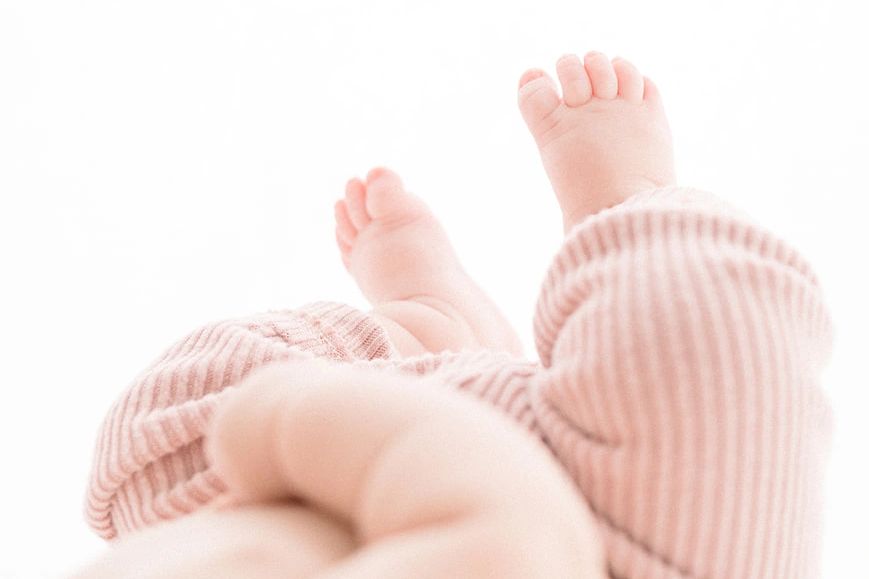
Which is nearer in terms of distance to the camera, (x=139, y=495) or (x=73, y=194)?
(x=139, y=495)

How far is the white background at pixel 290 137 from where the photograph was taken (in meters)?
1.01

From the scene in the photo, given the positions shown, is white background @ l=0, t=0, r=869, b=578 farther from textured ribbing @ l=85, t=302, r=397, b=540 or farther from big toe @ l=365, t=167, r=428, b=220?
textured ribbing @ l=85, t=302, r=397, b=540

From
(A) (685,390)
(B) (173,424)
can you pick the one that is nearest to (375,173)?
(B) (173,424)

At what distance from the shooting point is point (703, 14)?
40.4 inches

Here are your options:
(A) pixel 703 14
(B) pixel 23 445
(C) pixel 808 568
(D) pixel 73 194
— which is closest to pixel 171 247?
(D) pixel 73 194

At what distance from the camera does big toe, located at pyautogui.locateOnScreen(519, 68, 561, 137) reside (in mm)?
845

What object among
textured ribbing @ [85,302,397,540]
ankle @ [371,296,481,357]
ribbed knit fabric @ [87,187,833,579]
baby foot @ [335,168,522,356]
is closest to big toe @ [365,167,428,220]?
baby foot @ [335,168,522,356]

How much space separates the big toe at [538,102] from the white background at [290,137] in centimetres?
18

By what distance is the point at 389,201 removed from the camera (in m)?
1.00

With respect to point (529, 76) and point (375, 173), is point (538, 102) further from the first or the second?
point (375, 173)

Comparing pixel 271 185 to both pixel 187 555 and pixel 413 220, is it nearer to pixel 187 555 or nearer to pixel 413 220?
pixel 413 220

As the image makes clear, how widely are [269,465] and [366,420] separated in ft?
0.16

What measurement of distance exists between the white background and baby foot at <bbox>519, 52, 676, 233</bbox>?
0.17 m

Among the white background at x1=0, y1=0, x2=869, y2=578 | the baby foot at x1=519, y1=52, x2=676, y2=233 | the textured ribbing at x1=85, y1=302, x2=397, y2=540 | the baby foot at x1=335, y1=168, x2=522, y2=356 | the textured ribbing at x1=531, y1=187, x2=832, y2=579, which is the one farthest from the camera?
the white background at x1=0, y1=0, x2=869, y2=578
